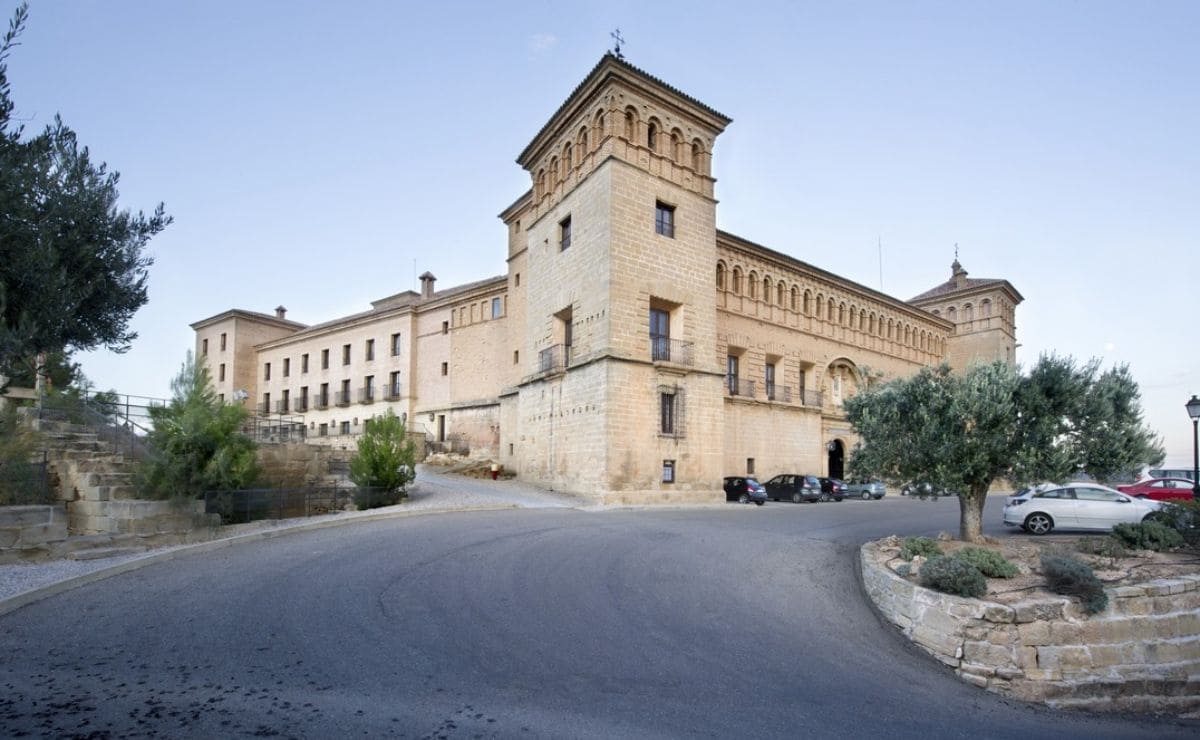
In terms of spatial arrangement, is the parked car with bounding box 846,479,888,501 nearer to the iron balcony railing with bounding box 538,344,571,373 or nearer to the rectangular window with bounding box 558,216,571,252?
the iron balcony railing with bounding box 538,344,571,373

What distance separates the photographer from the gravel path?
8.95m

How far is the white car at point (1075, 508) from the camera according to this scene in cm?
1427

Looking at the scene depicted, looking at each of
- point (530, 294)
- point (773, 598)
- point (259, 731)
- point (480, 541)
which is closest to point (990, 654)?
point (773, 598)

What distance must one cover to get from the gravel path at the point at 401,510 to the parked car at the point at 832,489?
12.8 meters

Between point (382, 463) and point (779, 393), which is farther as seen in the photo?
point (779, 393)

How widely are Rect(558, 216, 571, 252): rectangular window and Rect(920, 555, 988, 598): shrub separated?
66.2 feet

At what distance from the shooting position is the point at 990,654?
7043 millimetres

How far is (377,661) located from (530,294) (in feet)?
77.1

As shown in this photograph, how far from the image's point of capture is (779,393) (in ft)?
104

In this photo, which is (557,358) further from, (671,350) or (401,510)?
(401,510)

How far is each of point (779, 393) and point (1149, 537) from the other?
Answer: 21607 millimetres

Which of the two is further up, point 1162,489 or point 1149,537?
point 1149,537

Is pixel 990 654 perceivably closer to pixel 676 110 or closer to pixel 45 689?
pixel 45 689

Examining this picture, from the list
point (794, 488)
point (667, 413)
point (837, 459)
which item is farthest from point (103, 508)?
point (837, 459)
